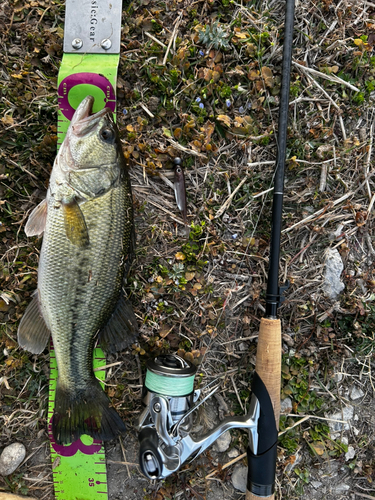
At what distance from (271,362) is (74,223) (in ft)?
5.35

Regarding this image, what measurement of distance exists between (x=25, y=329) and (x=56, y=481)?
1209 millimetres

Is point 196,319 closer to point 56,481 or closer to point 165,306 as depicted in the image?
point 165,306

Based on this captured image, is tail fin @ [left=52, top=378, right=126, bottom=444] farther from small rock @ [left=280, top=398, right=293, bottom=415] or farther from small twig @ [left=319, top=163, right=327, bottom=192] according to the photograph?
small twig @ [left=319, top=163, right=327, bottom=192]

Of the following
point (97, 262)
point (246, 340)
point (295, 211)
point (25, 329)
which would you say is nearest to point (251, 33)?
point (295, 211)

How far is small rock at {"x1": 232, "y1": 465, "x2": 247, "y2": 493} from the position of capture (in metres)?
2.75

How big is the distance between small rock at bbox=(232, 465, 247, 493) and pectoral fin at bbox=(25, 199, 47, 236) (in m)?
2.35

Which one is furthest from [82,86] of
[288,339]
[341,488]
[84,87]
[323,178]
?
[341,488]

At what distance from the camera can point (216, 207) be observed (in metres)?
2.75

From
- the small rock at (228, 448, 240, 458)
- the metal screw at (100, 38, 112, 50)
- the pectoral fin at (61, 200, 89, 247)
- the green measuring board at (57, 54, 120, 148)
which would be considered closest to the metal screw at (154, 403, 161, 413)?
the small rock at (228, 448, 240, 458)

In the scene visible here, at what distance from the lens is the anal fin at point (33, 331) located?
2.58 meters

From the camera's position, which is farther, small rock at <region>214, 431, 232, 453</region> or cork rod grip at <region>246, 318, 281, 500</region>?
small rock at <region>214, 431, 232, 453</region>

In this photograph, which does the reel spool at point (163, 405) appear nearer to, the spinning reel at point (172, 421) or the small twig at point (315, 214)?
the spinning reel at point (172, 421)

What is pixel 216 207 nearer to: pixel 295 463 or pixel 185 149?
pixel 185 149

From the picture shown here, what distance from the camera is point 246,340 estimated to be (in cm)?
278
